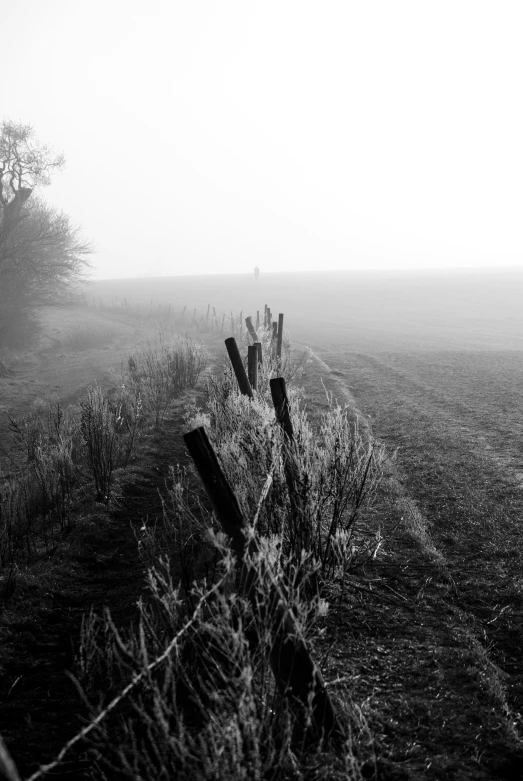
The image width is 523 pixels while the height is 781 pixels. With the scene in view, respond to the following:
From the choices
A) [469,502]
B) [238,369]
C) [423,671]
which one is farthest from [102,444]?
[423,671]

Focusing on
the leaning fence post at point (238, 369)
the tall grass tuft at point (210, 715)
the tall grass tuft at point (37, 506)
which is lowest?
the tall grass tuft at point (37, 506)

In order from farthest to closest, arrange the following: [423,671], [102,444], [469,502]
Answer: [102,444] < [469,502] < [423,671]

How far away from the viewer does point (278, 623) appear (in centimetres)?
334

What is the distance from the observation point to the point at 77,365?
29484 mm

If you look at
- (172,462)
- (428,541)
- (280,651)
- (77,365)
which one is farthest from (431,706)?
(77,365)

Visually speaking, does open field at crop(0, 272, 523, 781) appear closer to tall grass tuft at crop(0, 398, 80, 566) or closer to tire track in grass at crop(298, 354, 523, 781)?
tire track in grass at crop(298, 354, 523, 781)

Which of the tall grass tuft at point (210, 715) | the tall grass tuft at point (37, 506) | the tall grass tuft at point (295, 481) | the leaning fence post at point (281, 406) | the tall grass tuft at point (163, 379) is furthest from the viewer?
the tall grass tuft at point (163, 379)

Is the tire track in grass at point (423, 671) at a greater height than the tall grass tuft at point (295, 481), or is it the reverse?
the tall grass tuft at point (295, 481)

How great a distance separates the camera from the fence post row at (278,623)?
320 cm

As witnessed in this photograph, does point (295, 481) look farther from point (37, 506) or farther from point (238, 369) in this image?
point (37, 506)

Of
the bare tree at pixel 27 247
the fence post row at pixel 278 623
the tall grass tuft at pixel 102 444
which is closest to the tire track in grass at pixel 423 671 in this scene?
the fence post row at pixel 278 623

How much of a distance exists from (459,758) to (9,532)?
510cm

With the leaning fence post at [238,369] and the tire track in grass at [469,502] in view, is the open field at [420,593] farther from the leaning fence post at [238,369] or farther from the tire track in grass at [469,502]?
the leaning fence post at [238,369]

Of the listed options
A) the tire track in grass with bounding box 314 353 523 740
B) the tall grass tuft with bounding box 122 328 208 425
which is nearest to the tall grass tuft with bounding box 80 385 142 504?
the tall grass tuft with bounding box 122 328 208 425
